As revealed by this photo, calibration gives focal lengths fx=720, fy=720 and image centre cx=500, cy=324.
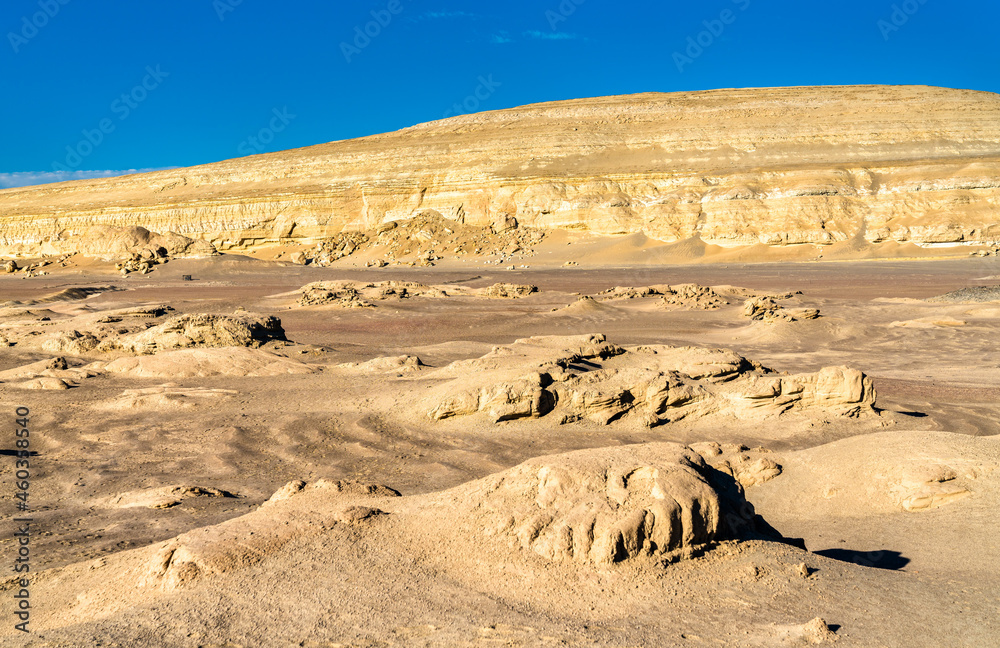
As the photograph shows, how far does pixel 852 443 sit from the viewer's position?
6238 mm

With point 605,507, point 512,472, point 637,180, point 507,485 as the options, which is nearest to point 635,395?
point 512,472

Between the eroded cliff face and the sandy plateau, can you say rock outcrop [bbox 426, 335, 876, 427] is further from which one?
the eroded cliff face

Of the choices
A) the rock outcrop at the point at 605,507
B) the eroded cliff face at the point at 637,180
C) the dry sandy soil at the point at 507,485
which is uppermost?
the eroded cliff face at the point at 637,180

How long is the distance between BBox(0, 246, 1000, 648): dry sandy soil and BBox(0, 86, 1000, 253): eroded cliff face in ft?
70.6

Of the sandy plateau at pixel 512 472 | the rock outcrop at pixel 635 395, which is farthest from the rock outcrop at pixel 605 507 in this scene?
the rock outcrop at pixel 635 395

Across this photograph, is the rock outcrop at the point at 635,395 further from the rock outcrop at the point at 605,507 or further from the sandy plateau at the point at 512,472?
the rock outcrop at the point at 605,507

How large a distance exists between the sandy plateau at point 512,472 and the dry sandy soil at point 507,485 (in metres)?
0.02

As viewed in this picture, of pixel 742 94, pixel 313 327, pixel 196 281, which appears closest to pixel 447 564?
pixel 313 327

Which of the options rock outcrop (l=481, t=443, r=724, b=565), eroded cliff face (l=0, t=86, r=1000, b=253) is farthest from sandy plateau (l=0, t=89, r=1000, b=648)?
eroded cliff face (l=0, t=86, r=1000, b=253)

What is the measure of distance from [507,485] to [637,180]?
37.5m

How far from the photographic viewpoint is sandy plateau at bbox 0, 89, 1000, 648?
3.42 metres

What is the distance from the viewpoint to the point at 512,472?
4453mm

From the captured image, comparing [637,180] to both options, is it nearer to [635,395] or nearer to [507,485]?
[635,395]

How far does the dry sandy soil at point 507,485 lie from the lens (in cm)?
340
